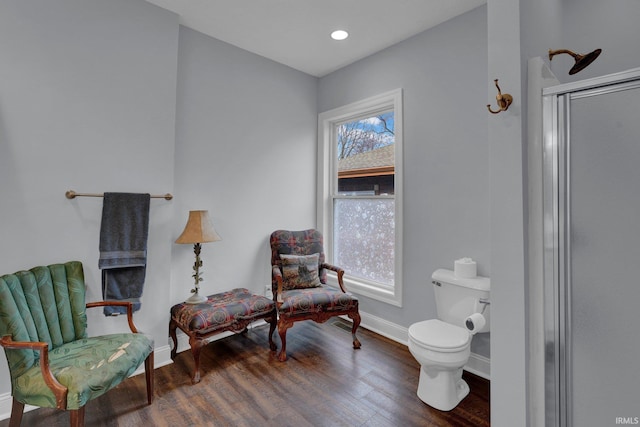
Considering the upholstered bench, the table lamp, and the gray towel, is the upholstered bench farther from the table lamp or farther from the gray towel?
the gray towel

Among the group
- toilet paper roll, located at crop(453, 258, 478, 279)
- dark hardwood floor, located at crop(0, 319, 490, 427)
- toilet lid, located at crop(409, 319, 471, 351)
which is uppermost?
toilet paper roll, located at crop(453, 258, 478, 279)

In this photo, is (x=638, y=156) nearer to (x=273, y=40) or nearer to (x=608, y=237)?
(x=608, y=237)

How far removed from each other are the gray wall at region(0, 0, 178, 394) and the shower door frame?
248 centimetres

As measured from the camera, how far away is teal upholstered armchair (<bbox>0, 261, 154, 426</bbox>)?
144cm

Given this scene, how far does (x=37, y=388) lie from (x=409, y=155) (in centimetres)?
288

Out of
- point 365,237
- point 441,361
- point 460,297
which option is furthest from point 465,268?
point 365,237

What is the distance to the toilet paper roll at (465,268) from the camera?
7.38 feet

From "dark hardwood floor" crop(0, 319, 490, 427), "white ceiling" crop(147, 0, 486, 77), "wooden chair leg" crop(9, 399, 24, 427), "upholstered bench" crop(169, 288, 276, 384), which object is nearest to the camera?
"wooden chair leg" crop(9, 399, 24, 427)

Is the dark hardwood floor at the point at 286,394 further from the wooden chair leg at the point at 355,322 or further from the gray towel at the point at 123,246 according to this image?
the gray towel at the point at 123,246

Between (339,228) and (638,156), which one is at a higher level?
(638,156)

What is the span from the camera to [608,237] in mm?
1253

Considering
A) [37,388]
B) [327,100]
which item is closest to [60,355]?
[37,388]

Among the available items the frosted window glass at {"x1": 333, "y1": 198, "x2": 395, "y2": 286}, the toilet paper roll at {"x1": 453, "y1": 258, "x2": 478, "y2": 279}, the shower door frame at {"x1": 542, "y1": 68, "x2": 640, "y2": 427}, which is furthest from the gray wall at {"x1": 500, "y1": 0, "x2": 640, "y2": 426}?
the frosted window glass at {"x1": 333, "y1": 198, "x2": 395, "y2": 286}

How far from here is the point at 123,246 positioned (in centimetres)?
217
